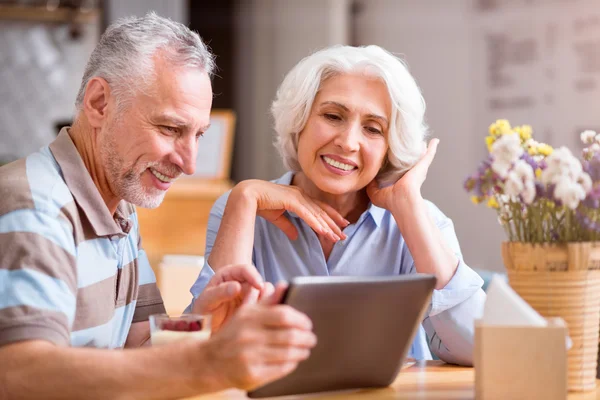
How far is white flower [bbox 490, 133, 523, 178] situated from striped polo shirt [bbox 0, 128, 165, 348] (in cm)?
67

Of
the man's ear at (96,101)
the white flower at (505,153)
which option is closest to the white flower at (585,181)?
the white flower at (505,153)

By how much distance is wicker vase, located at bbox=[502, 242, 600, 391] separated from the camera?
126 cm

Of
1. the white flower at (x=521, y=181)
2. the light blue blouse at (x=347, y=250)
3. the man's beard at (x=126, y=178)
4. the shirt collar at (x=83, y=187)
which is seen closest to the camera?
the white flower at (x=521, y=181)

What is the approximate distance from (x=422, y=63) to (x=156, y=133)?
9.52 feet

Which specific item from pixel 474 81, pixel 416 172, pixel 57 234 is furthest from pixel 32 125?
pixel 57 234

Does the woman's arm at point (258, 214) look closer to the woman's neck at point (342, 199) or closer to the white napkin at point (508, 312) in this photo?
the woman's neck at point (342, 199)

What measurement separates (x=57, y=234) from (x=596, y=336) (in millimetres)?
895

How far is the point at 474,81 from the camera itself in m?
3.77

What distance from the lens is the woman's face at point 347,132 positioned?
1.79 m

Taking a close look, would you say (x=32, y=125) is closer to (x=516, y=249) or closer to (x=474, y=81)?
(x=474, y=81)

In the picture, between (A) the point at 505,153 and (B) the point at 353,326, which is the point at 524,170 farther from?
(B) the point at 353,326

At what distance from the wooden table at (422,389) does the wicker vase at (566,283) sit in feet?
0.27

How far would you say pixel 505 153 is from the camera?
1.23 meters

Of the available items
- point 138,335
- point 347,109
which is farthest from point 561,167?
point 138,335
